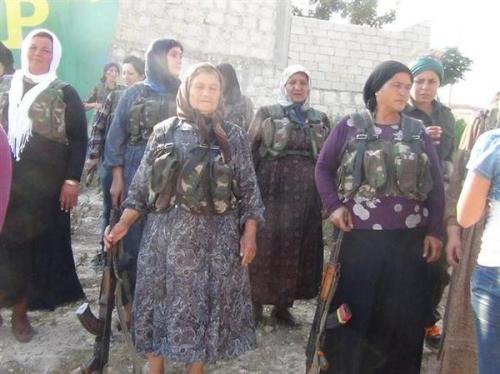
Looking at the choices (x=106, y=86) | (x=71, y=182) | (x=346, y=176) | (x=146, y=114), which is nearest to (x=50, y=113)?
(x=71, y=182)

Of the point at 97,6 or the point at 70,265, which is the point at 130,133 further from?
the point at 97,6

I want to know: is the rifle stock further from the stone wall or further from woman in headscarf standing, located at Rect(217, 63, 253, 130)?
the stone wall

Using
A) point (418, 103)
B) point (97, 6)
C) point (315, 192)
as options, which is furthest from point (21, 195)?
point (97, 6)

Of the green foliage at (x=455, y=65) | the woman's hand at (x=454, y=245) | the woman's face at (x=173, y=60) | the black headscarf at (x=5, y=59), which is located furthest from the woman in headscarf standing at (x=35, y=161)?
the green foliage at (x=455, y=65)

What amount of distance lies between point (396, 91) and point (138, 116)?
4.94 ft

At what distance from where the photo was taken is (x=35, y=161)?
3256 mm

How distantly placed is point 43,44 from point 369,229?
7.25 ft

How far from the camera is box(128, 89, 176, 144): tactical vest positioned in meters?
3.22

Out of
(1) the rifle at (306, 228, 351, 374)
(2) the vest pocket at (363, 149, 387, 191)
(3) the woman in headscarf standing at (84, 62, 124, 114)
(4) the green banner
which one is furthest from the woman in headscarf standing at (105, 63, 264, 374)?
(4) the green banner

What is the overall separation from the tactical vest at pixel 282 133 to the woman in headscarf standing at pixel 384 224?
2.66ft

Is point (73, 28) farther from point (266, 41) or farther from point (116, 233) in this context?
point (116, 233)

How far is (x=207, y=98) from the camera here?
2.50m

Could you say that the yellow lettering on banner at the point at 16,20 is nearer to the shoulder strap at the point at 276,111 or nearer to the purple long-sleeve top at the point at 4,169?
the shoulder strap at the point at 276,111

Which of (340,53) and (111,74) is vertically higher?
(340,53)
